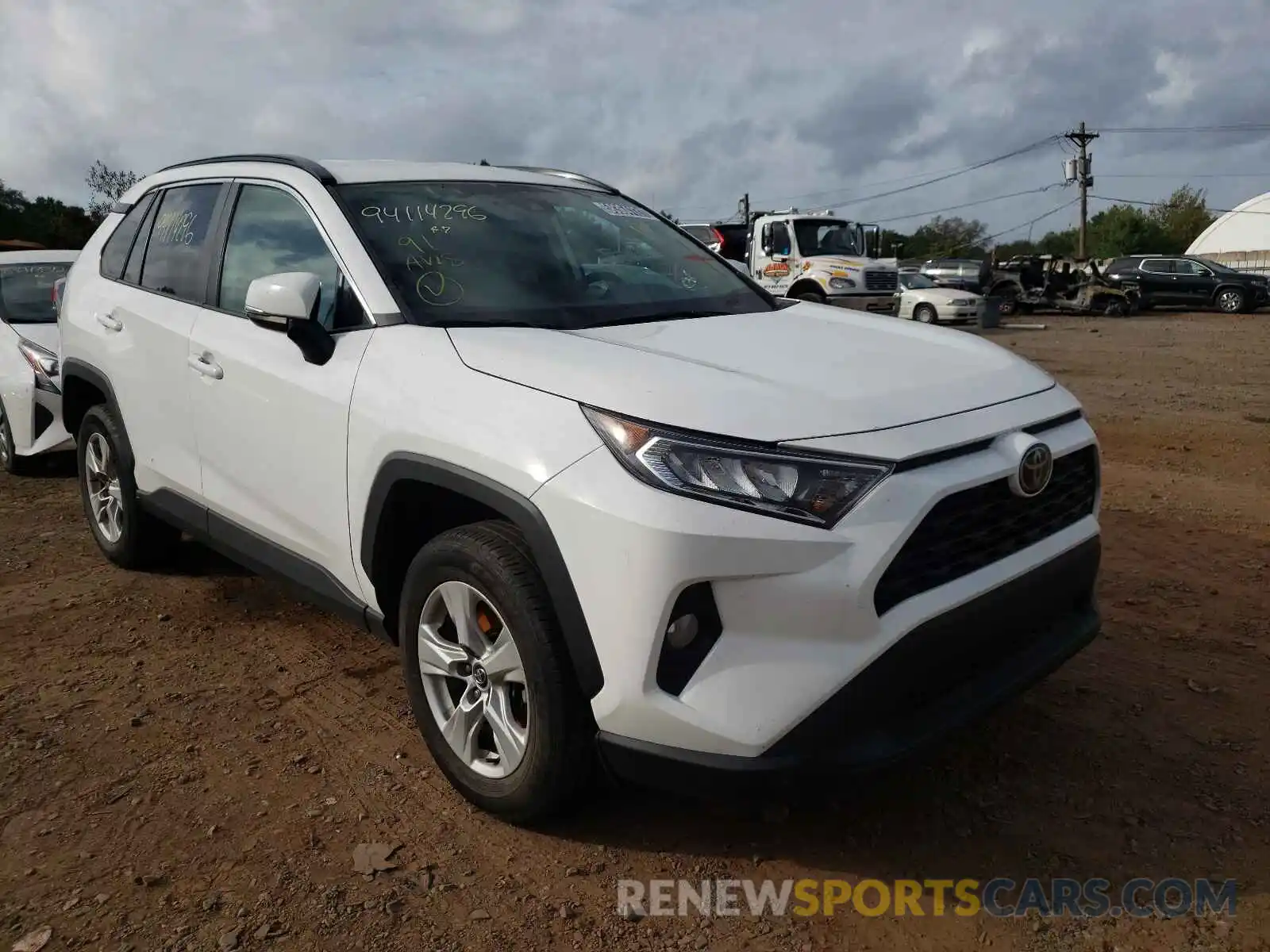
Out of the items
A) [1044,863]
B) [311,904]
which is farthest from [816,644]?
[311,904]

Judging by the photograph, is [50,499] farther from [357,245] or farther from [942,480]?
[942,480]

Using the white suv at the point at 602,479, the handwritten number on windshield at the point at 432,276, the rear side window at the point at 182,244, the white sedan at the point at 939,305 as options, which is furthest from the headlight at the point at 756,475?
the white sedan at the point at 939,305

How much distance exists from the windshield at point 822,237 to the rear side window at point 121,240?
605 inches

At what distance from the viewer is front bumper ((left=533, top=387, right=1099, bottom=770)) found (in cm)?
216

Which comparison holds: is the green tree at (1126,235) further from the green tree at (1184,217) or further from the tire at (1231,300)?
the tire at (1231,300)

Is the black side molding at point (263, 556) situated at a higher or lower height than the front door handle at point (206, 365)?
lower

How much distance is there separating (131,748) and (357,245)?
176cm

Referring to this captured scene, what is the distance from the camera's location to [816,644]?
2180mm

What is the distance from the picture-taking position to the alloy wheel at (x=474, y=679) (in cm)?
259

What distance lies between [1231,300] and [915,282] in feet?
32.3

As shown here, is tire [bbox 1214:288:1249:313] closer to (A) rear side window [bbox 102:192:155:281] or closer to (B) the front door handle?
(A) rear side window [bbox 102:192:155:281]

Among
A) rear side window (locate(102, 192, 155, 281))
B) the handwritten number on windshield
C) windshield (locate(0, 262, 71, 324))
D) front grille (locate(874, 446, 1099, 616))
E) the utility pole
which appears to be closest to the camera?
front grille (locate(874, 446, 1099, 616))

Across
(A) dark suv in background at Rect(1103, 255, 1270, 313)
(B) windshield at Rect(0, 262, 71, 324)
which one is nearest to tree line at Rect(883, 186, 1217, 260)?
(A) dark suv in background at Rect(1103, 255, 1270, 313)

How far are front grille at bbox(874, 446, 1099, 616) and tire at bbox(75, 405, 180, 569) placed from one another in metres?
3.50
